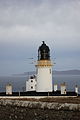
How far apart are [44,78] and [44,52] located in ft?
9.97

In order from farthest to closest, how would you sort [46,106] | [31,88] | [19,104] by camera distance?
[31,88], [19,104], [46,106]

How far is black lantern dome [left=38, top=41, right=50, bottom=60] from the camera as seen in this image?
37.7 metres

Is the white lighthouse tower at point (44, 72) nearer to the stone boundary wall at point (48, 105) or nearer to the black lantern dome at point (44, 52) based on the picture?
the black lantern dome at point (44, 52)

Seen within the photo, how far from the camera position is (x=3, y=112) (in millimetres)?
20484

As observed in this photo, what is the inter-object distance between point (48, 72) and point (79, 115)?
764 inches

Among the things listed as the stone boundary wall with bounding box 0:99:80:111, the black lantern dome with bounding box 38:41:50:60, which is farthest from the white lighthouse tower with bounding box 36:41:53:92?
the stone boundary wall with bounding box 0:99:80:111

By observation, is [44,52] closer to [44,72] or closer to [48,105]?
[44,72]

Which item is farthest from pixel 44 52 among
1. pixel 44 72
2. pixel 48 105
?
pixel 48 105

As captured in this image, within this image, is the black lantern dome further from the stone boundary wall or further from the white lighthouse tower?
the stone boundary wall

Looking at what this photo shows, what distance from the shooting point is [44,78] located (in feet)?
121

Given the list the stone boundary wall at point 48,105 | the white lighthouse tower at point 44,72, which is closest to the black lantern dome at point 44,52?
the white lighthouse tower at point 44,72

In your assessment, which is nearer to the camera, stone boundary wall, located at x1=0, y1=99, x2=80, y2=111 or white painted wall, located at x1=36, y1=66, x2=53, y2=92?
stone boundary wall, located at x1=0, y1=99, x2=80, y2=111

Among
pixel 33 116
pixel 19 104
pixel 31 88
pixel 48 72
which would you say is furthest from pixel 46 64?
pixel 33 116

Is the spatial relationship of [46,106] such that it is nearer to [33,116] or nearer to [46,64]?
[33,116]
